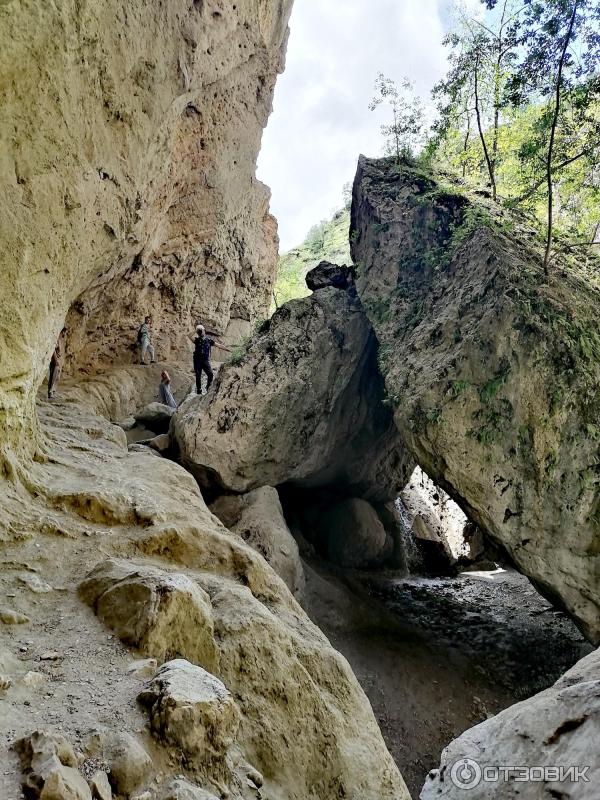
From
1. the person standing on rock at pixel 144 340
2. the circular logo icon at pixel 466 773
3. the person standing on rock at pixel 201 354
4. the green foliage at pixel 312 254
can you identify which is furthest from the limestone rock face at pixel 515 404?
the green foliage at pixel 312 254

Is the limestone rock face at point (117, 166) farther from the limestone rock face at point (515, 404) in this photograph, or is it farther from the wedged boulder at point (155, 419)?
the limestone rock face at point (515, 404)

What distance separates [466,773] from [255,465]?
945cm

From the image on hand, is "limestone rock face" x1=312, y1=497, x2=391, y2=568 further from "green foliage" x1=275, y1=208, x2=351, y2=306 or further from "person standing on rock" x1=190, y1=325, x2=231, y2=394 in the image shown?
"green foliage" x1=275, y1=208, x2=351, y2=306

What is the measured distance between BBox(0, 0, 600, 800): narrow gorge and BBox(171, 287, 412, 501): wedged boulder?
2.8 inches

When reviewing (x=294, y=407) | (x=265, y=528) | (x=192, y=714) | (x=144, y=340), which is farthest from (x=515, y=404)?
(x=144, y=340)

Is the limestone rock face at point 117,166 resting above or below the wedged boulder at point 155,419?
above

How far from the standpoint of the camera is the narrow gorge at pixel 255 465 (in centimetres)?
298

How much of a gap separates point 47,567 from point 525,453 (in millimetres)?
7320

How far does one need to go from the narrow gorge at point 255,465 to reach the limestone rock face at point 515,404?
0.05 meters

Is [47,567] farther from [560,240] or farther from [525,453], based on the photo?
[560,240]

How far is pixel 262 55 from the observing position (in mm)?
16562

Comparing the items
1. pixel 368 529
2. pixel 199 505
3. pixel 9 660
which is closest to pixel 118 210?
pixel 199 505

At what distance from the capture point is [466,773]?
223 cm

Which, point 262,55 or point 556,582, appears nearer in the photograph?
point 556,582
